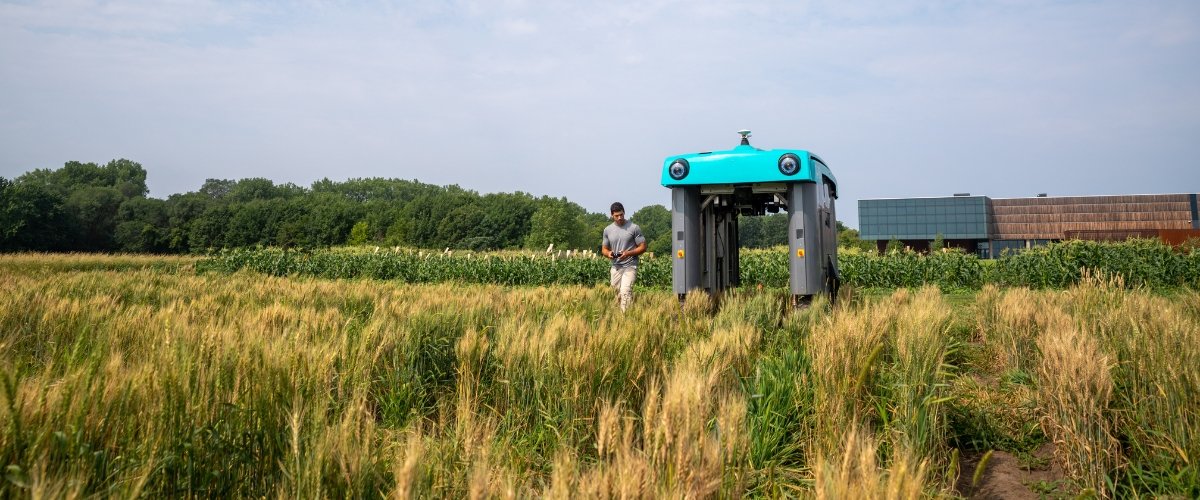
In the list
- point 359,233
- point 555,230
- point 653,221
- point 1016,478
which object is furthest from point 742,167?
point 653,221

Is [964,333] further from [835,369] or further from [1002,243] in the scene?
[1002,243]

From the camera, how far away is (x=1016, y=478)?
3107 millimetres

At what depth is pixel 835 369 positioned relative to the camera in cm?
335

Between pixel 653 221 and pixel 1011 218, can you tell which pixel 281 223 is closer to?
pixel 653 221

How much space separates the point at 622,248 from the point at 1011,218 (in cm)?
7704

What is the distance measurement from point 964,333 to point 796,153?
2.67 metres

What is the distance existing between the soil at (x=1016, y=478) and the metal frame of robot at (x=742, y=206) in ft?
13.2

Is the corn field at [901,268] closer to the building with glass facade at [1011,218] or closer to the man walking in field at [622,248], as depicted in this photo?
the man walking in field at [622,248]

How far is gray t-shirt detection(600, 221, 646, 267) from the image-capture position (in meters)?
8.69

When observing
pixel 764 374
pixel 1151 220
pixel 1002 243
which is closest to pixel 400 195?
pixel 1002 243

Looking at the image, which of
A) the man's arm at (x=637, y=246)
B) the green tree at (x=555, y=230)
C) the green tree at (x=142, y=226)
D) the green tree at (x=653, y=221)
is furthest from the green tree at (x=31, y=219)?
the green tree at (x=653, y=221)

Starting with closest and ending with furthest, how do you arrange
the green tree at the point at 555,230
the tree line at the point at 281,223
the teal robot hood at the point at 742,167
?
the teal robot hood at the point at 742,167, the tree line at the point at 281,223, the green tree at the point at 555,230

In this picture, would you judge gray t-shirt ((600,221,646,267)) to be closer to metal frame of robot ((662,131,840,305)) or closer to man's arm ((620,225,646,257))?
man's arm ((620,225,646,257))

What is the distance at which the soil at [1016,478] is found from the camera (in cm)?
290
